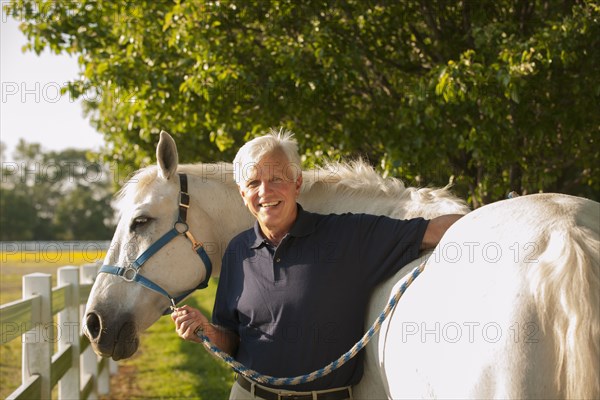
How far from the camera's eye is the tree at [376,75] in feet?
15.6

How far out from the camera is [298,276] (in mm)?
2406

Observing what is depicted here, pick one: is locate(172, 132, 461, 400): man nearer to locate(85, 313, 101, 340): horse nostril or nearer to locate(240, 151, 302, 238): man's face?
locate(240, 151, 302, 238): man's face

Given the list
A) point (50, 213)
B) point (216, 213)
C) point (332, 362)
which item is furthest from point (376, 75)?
point (50, 213)

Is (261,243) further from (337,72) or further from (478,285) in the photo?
(337,72)

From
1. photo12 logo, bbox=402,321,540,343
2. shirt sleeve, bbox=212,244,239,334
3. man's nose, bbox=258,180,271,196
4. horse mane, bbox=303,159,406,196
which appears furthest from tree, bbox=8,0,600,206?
photo12 logo, bbox=402,321,540,343

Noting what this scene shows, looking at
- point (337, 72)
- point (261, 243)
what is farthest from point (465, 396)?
point (337, 72)

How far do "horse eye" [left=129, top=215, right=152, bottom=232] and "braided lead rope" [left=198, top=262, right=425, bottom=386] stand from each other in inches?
34.4

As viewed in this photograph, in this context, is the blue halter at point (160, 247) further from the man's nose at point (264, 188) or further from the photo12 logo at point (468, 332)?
the photo12 logo at point (468, 332)

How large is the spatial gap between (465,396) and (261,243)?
1.20 meters

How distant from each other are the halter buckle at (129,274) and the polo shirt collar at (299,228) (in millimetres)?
857

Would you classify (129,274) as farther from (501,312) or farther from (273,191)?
(501,312)

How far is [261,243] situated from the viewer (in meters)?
2.62

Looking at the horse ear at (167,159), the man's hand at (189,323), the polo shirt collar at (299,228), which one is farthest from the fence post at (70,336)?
the polo shirt collar at (299,228)

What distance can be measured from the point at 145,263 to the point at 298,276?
116cm
